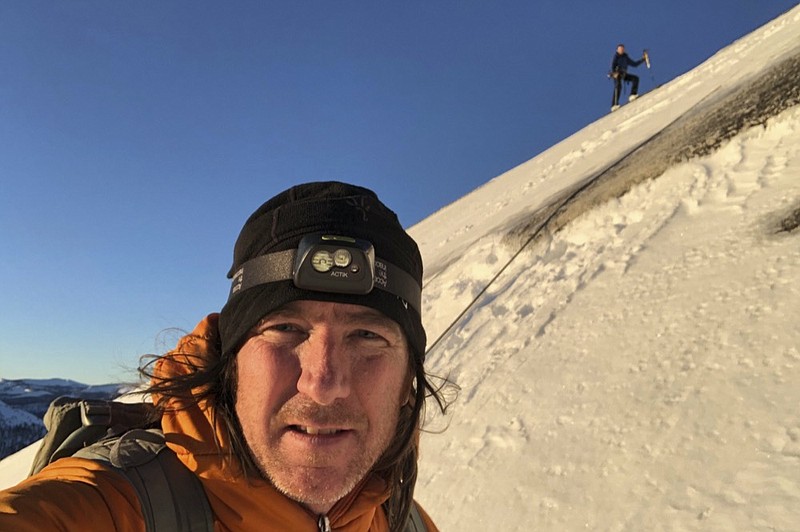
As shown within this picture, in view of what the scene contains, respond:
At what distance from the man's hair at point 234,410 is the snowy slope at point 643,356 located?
88 centimetres

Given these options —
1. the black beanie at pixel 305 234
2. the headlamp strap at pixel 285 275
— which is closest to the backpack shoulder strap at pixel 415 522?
the black beanie at pixel 305 234

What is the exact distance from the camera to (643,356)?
10.8ft

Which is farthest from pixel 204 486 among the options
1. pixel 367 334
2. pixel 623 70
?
pixel 623 70

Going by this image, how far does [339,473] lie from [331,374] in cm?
28

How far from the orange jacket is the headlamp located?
35 centimetres

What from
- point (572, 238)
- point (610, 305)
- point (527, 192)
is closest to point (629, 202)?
point (572, 238)

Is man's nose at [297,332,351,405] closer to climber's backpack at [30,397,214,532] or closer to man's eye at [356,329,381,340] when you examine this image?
man's eye at [356,329,381,340]

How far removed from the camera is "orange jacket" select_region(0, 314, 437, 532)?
4.07 ft

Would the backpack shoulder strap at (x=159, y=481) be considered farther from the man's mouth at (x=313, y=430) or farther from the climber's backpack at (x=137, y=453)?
the man's mouth at (x=313, y=430)

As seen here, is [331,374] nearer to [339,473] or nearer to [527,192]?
[339,473]

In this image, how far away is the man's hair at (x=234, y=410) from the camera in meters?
1.63

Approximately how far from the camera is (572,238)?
214 inches

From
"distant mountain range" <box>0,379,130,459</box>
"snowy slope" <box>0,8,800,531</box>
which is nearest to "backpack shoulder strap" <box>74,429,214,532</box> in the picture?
"snowy slope" <box>0,8,800,531</box>

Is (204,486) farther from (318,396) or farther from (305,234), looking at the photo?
(305,234)
